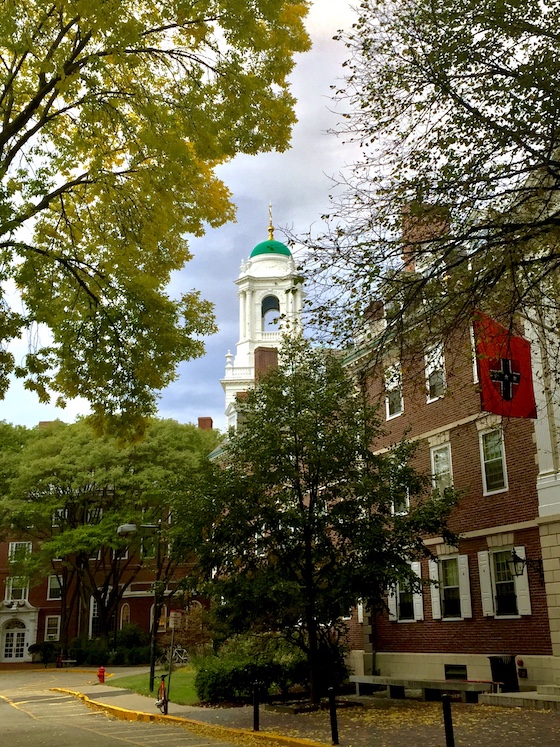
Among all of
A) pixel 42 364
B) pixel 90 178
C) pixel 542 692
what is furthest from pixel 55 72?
pixel 542 692

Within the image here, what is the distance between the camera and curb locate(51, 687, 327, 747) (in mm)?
14055

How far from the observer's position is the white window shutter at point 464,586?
72.1 feet

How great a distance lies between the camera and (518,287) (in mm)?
11781

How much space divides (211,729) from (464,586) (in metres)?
8.83

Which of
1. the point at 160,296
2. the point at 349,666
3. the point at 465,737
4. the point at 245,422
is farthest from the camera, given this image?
the point at 349,666

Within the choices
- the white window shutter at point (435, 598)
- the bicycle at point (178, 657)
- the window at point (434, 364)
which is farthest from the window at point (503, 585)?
the bicycle at point (178, 657)

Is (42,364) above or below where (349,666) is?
above

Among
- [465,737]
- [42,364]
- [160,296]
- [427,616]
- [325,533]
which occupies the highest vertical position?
[160,296]

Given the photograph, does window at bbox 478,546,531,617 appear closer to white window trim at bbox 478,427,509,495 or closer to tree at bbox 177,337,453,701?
white window trim at bbox 478,427,509,495

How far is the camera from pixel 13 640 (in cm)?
5659

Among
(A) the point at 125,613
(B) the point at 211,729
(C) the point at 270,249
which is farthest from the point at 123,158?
(C) the point at 270,249

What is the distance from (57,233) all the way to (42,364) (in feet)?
8.87

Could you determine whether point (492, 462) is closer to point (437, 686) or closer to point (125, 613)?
point (437, 686)

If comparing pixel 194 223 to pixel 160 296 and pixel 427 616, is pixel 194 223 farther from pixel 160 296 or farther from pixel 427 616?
pixel 427 616
